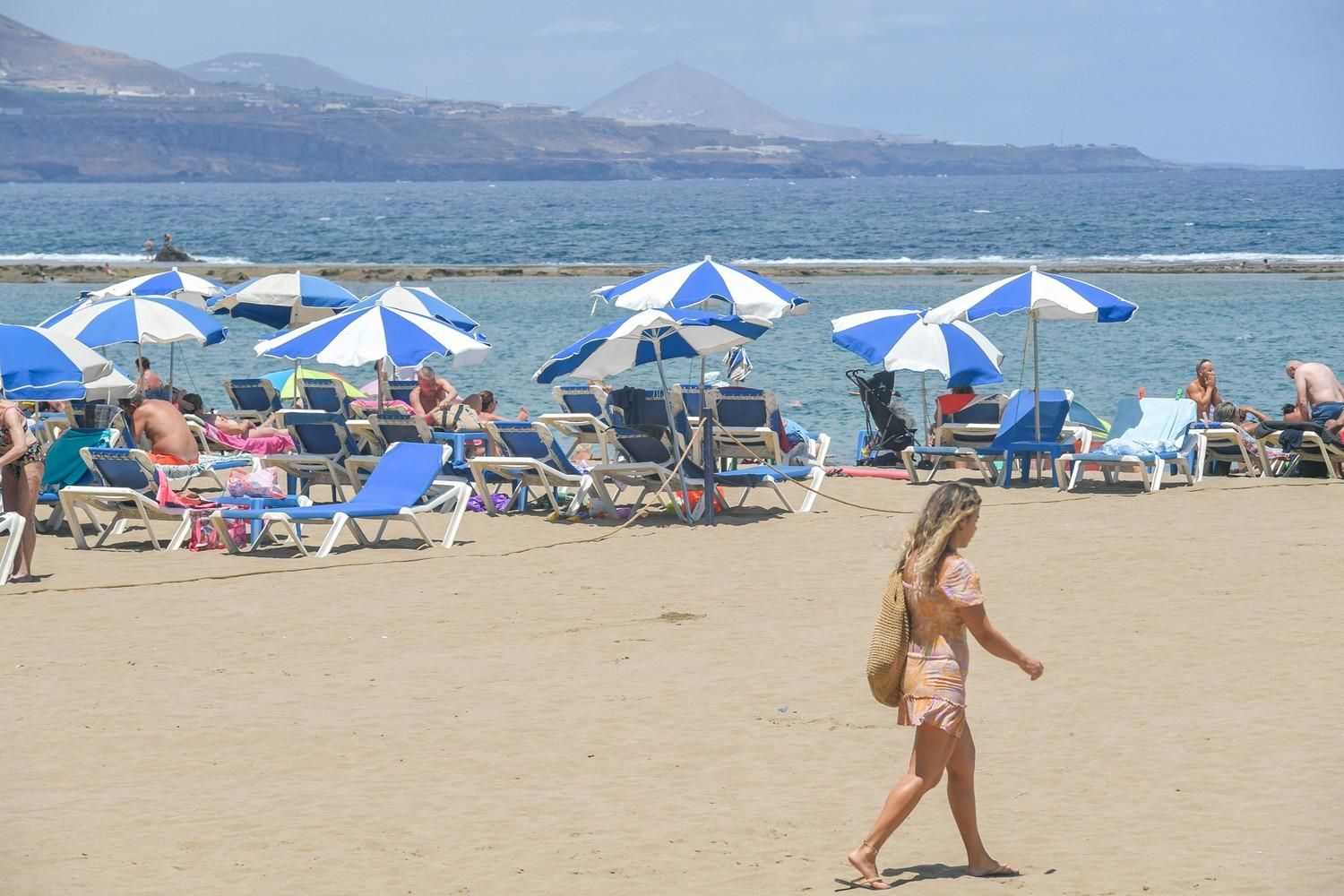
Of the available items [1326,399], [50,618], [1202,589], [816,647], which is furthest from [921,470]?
[50,618]

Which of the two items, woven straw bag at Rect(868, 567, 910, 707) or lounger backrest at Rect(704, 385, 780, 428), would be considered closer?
woven straw bag at Rect(868, 567, 910, 707)

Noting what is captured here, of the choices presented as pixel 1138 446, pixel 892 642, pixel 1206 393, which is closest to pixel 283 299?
pixel 1138 446

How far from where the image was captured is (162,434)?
11352 millimetres

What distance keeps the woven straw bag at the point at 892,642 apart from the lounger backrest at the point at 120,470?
23.5 ft

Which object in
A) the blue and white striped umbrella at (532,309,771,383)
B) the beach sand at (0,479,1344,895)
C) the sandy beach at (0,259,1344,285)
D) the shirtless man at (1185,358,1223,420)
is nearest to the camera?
the beach sand at (0,479,1344,895)

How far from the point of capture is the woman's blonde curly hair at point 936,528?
4.49 metres

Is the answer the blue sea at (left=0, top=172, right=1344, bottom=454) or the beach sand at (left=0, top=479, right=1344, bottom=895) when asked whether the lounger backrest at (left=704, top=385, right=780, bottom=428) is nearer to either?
the beach sand at (left=0, top=479, right=1344, bottom=895)

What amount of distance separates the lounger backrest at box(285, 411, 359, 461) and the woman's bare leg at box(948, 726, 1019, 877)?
314 inches

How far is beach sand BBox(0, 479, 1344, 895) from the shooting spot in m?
4.94

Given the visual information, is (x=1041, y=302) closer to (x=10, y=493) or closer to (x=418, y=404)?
(x=418, y=404)

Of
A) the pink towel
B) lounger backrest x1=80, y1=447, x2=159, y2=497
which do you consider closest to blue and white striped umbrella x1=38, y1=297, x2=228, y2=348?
the pink towel

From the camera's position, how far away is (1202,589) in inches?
344

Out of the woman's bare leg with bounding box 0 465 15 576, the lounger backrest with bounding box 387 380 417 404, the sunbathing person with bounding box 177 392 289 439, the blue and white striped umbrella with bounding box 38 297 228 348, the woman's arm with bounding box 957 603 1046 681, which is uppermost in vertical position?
the woman's arm with bounding box 957 603 1046 681

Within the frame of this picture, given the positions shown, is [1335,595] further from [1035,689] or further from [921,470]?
[921,470]
